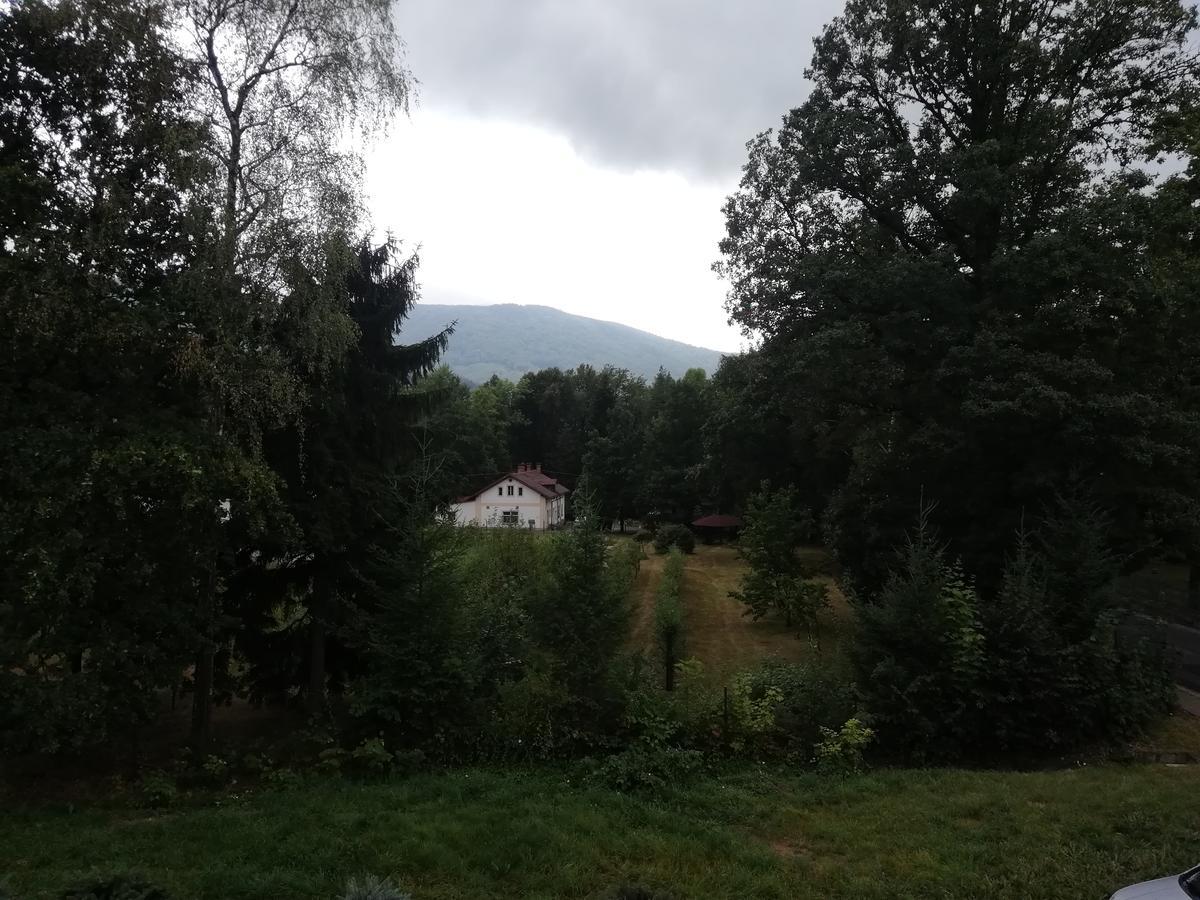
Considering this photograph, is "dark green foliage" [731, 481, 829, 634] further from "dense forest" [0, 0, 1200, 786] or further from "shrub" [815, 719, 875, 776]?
"shrub" [815, 719, 875, 776]

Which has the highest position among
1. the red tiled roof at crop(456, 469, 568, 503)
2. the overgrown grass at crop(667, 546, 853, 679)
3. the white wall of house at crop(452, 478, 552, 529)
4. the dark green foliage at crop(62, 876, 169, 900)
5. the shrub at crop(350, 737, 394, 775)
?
the red tiled roof at crop(456, 469, 568, 503)

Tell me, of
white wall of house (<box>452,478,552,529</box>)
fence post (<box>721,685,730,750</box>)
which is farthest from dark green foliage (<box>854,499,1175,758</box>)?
white wall of house (<box>452,478,552,529</box>)

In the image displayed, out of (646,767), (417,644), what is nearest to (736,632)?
(646,767)

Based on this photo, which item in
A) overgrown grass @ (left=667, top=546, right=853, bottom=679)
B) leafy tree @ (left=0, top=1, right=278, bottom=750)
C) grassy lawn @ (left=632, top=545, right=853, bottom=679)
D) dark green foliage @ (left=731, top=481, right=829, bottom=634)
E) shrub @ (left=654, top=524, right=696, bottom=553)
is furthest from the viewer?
Result: shrub @ (left=654, top=524, right=696, bottom=553)

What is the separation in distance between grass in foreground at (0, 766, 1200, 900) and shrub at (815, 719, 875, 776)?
0.68 metres

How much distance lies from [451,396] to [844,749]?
9.74 meters

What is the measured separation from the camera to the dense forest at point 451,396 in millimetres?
8344

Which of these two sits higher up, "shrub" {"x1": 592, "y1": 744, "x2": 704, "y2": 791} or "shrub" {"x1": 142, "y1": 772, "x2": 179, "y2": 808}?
"shrub" {"x1": 592, "y1": 744, "x2": 704, "y2": 791}

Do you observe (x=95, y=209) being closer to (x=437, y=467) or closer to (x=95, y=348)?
(x=95, y=348)

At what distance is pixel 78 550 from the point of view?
7.98 m

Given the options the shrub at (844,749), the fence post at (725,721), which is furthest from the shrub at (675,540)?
the shrub at (844,749)

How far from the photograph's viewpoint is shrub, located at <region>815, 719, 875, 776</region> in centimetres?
917

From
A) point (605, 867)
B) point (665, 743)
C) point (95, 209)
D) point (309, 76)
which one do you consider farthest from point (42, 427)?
point (665, 743)

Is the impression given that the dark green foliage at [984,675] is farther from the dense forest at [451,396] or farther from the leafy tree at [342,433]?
the leafy tree at [342,433]
